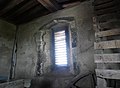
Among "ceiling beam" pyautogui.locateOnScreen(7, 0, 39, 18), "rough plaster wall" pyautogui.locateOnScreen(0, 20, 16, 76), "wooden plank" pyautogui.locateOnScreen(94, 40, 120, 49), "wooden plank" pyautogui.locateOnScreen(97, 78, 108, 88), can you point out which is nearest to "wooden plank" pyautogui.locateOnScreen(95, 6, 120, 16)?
"wooden plank" pyautogui.locateOnScreen(94, 40, 120, 49)

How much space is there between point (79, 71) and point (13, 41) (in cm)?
250

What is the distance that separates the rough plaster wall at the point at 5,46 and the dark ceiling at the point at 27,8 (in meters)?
0.26

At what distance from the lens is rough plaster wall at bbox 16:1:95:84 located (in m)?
2.48

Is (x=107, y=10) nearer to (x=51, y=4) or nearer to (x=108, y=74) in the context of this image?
(x=108, y=74)

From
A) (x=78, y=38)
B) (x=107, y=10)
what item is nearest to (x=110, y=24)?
(x=107, y=10)

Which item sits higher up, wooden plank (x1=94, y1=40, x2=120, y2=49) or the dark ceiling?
the dark ceiling

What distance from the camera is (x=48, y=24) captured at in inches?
129

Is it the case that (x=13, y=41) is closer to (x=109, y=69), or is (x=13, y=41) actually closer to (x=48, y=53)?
(x=48, y=53)

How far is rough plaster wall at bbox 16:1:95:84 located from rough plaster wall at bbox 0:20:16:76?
0.28m

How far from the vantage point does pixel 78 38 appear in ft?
8.78

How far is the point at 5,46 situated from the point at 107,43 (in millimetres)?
3014

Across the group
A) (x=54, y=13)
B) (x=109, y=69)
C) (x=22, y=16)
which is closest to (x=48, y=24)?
(x=54, y=13)

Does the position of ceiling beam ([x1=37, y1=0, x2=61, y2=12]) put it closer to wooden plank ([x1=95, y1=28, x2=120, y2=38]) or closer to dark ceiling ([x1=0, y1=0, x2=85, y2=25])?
dark ceiling ([x1=0, y1=0, x2=85, y2=25])

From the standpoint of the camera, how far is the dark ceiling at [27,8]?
111 inches
